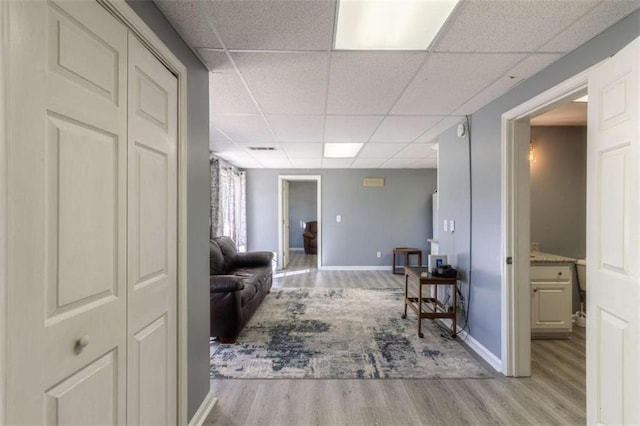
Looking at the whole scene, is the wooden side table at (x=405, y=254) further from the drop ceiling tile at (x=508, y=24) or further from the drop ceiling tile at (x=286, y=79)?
the drop ceiling tile at (x=508, y=24)

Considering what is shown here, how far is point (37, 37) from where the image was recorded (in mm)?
782

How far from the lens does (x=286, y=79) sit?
2.09m

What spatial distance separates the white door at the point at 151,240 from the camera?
1.19 m

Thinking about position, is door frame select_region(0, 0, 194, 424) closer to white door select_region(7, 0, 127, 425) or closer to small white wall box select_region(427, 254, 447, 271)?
white door select_region(7, 0, 127, 425)

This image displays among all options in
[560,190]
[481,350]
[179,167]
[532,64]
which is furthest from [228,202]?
[560,190]

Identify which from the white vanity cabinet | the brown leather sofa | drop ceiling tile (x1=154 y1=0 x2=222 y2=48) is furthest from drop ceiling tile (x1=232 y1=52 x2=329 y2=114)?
the white vanity cabinet

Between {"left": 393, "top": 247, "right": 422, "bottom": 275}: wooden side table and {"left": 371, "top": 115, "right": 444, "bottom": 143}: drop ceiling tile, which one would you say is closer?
{"left": 371, "top": 115, "right": 444, "bottom": 143}: drop ceiling tile

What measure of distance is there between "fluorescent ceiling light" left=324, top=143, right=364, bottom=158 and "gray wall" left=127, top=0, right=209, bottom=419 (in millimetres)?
2488

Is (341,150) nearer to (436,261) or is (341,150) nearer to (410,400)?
(436,261)

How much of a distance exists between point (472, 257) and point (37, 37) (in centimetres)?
320

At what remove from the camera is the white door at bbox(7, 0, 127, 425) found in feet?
2.42

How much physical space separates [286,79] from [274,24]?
607 millimetres

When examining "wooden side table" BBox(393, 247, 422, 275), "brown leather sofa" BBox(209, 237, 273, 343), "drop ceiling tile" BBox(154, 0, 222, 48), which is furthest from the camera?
"wooden side table" BBox(393, 247, 422, 275)

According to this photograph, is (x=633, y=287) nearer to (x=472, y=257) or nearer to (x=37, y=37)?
(x=472, y=257)
